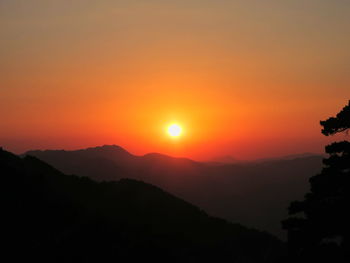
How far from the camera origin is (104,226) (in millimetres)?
37562

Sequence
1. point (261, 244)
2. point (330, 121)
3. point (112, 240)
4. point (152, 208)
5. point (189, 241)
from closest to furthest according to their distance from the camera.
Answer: point (330, 121) → point (112, 240) → point (189, 241) → point (261, 244) → point (152, 208)

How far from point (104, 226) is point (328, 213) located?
2667cm

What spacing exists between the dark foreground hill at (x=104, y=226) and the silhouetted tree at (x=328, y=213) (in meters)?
21.7

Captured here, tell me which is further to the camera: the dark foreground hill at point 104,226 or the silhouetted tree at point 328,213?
the dark foreground hill at point 104,226

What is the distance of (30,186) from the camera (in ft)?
129

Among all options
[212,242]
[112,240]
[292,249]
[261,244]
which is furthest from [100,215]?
[292,249]

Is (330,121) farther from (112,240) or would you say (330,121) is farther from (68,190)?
(68,190)

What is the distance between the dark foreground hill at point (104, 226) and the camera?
1276 inches

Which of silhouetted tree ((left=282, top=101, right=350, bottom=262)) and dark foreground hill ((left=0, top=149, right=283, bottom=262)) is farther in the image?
dark foreground hill ((left=0, top=149, right=283, bottom=262))

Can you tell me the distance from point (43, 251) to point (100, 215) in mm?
9807

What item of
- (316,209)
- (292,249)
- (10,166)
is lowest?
(292,249)

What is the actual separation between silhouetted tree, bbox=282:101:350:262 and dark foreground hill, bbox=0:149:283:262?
71.1 feet

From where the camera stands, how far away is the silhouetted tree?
15203mm

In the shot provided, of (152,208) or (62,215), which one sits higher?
(152,208)
